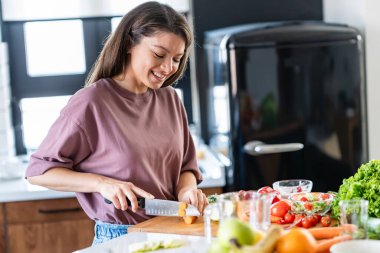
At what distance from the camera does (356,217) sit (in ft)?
6.05

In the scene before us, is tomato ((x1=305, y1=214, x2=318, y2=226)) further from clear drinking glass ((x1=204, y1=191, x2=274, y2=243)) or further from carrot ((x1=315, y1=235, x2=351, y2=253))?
clear drinking glass ((x1=204, y1=191, x2=274, y2=243))

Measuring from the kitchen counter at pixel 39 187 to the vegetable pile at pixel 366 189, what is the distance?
125 centimetres

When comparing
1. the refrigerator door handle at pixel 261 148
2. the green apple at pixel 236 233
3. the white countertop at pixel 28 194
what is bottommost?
the white countertop at pixel 28 194

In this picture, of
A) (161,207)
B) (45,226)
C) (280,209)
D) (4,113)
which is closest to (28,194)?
(45,226)

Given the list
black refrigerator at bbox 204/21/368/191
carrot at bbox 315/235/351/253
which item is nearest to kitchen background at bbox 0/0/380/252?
black refrigerator at bbox 204/21/368/191

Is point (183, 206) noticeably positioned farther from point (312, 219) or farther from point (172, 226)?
point (312, 219)

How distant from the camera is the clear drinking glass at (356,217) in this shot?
184cm

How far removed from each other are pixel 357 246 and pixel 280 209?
1.63 ft

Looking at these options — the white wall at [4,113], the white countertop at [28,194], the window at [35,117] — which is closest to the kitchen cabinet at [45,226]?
the white countertop at [28,194]

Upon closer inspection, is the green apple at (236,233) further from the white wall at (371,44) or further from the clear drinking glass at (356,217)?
the white wall at (371,44)

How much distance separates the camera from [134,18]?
97.3 inches

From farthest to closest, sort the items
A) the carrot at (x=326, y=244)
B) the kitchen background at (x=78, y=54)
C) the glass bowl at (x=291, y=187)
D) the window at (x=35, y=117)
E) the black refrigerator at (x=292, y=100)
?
the window at (x=35, y=117)
the kitchen background at (x=78, y=54)
the black refrigerator at (x=292, y=100)
the glass bowl at (x=291, y=187)
the carrot at (x=326, y=244)

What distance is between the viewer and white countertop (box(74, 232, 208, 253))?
6.63 feet

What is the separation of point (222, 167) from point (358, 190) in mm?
1402
